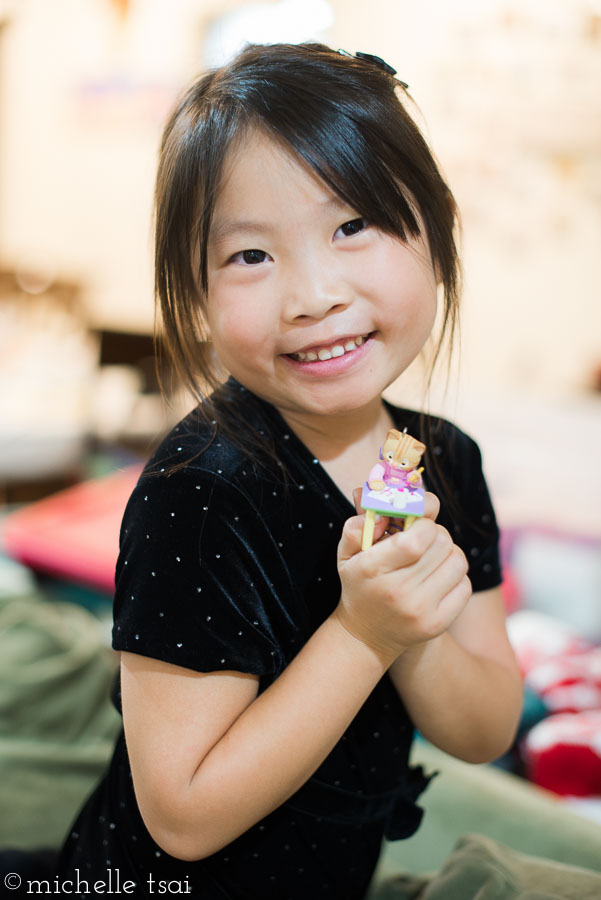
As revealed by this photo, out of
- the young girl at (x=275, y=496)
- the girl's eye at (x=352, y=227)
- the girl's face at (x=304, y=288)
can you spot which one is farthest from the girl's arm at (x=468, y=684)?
the girl's eye at (x=352, y=227)

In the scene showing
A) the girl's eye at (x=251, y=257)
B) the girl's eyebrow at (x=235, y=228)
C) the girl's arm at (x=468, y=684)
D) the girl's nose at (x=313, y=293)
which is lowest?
the girl's arm at (x=468, y=684)

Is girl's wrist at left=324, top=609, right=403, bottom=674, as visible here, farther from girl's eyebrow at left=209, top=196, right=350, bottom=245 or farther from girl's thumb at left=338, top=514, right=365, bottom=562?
girl's eyebrow at left=209, top=196, right=350, bottom=245

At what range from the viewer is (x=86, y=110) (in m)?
4.58

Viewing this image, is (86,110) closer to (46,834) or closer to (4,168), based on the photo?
(4,168)

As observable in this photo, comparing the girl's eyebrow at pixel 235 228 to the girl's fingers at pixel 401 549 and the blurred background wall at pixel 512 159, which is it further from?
the blurred background wall at pixel 512 159

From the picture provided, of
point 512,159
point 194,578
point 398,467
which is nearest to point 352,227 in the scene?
point 398,467

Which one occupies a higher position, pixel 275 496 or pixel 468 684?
pixel 275 496

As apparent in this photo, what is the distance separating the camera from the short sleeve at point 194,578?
0.61 metres

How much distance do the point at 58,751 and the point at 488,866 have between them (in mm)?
677

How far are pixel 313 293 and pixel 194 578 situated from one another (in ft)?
0.80

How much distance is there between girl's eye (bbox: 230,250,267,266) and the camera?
0.59m

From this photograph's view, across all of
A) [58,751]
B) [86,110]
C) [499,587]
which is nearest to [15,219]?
[86,110]

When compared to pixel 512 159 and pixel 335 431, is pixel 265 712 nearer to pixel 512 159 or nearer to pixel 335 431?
pixel 335 431

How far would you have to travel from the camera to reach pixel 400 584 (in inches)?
22.2
